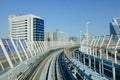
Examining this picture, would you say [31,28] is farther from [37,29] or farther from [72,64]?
[72,64]

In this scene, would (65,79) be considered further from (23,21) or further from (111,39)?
(23,21)

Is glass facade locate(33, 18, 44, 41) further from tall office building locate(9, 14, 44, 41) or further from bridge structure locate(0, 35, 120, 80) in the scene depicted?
A: bridge structure locate(0, 35, 120, 80)

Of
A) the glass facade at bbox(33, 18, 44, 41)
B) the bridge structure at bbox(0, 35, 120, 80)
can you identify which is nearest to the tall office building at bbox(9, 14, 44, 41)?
the glass facade at bbox(33, 18, 44, 41)

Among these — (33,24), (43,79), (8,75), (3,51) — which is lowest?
(43,79)

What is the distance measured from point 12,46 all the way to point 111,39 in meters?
8.25

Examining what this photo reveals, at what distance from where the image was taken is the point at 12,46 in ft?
65.1

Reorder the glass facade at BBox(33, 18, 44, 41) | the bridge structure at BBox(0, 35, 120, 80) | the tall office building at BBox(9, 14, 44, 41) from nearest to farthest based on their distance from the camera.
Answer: the bridge structure at BBox(0, 35, 120, 80), the tall office building at BBox(9, 14, 44, 41), the glass facade at BBox(33, 18, 44, 41)

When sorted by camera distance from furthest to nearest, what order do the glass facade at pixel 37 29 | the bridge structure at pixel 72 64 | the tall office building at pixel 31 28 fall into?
the glass facade at pixel 37 29, the tall office building at pixel 31 28, the bridge structure at pixel 72 64

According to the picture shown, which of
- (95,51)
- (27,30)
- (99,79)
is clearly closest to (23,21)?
(27,30)

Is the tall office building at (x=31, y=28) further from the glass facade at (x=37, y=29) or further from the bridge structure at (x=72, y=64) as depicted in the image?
the bridge structure at (x=72, y=64)

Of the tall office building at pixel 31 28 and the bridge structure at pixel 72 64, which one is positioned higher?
the tall office building at pixel 31 28

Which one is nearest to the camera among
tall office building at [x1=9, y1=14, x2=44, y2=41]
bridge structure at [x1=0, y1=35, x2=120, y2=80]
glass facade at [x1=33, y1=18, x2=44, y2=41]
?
bridge structure at [x1=0, y1=35, x2=120, y2=80]

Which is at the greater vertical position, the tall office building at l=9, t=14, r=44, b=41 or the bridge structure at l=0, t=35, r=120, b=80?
the tall office building at l=9, t=14, r=44, b=41

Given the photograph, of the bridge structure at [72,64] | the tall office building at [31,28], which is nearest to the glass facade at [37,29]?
the tall office building at [31,28]
